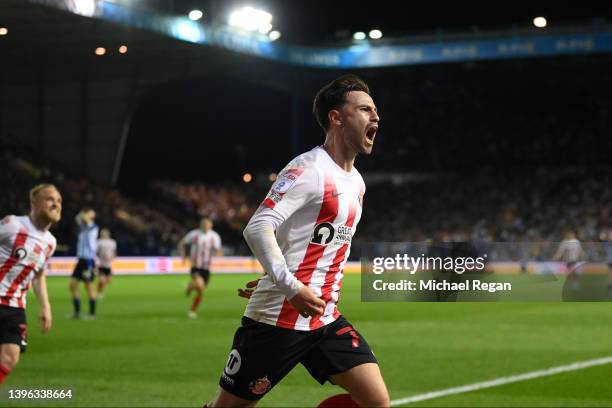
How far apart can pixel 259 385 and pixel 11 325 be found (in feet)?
12.6

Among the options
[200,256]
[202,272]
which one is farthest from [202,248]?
[202,272]

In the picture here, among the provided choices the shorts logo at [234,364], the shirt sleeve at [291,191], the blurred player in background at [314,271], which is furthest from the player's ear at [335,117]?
the shorts logo at [234,364]

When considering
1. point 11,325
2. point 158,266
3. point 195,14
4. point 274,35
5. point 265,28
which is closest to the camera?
point 11,325

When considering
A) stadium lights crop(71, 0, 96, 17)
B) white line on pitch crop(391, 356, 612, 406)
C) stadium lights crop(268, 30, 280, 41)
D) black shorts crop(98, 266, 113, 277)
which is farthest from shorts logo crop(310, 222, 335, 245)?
stadium lights crop(268, 30, 280, 41)

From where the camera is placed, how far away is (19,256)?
8.32 meters

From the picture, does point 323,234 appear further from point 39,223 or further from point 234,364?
point 39,223

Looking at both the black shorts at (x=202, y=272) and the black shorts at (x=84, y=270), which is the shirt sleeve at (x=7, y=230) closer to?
the black shorts at (x=84, y=270)

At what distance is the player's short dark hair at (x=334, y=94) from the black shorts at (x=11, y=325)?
13.2 feet

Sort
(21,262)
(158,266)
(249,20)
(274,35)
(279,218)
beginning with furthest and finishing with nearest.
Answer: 1. (274,35)
2. (249,20)
3. (158,266)
4. (21,262)
5. (279,218)

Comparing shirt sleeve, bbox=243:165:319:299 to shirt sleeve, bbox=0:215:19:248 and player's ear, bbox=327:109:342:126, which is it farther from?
shirt sleeve, bbox=0:215:19:248

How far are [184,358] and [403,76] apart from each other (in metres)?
39.6

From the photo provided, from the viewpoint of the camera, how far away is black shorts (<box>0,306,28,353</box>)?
26.5ft

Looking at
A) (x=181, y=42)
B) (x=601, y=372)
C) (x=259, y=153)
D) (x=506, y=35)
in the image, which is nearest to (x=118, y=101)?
(x=181, y=42)

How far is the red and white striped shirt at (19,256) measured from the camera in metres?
8.19
